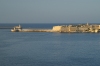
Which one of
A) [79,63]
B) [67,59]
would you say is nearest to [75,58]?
[67,59]

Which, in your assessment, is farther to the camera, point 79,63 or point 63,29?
point 63,29

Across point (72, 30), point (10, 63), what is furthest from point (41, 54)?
point (72, 30)

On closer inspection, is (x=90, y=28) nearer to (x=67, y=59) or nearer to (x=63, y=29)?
(x=63, y=29)

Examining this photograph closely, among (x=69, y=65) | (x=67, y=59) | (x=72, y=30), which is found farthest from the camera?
(x=72, y=30)

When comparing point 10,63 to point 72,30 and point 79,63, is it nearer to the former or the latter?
point 79,63

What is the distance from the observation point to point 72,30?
209ft

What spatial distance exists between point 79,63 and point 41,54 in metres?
5.22

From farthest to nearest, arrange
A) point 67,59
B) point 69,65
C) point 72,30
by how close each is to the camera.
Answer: point 72,30, point 67,59, point 69,65

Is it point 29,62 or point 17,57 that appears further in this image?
point 17,57

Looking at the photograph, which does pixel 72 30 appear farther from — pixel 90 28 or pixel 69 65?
pixel 69 65

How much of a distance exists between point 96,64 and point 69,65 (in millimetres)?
1805

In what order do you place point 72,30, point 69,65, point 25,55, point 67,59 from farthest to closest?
point 72,30
point 25,55
point 67,59
point 69,65

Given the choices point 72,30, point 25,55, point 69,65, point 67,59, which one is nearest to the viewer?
point 69,65

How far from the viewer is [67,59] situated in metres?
22.5
